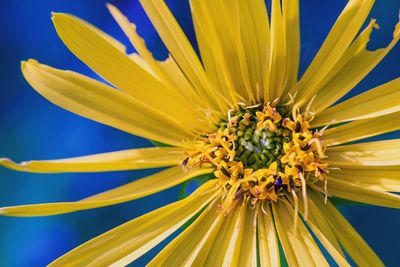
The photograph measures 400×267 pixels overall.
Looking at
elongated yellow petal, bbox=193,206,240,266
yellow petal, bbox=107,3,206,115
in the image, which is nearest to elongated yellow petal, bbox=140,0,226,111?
yellow petal, bbox=107,3,206,115

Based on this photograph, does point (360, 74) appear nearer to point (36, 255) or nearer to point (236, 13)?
point (236, 13)

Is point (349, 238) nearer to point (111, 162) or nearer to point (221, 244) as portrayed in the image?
point (221, 244)

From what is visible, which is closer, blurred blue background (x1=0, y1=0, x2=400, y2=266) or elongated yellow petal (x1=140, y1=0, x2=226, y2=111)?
elongated yellow petal (x1=140, y1=0, x2=226, y2=111)

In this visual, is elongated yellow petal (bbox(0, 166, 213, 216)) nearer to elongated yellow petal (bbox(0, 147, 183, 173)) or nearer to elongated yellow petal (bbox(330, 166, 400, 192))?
elongated yellow petal (bbox(0, 147, 183, 173))

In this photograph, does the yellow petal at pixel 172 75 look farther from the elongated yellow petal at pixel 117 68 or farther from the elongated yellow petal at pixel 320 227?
the elongated yellow petal at pixel 320 227

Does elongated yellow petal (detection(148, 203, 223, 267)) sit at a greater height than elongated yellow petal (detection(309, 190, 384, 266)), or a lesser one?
greater

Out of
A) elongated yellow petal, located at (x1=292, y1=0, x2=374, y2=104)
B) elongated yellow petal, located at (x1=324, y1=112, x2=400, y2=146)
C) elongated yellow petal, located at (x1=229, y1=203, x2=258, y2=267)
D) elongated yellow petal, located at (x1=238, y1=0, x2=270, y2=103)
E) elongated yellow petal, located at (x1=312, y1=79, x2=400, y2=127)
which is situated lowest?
elongated yellow petal, located at (x1=229, y1=203, x2=258, y2=267)
